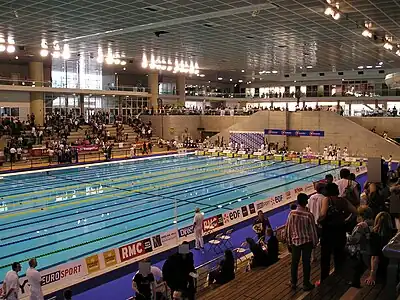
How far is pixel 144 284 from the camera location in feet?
16.2

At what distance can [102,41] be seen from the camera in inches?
800

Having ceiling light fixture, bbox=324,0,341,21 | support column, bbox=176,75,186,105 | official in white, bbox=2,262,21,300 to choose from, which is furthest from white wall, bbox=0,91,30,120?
official in white, bbox=2,262,21,300

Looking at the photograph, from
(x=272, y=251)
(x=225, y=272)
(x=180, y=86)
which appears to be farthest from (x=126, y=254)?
(x=180, y=86)

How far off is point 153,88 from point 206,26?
2089cm

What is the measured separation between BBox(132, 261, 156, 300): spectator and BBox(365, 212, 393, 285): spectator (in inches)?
96.5

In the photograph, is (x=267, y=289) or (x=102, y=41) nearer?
(x=267, y=289)

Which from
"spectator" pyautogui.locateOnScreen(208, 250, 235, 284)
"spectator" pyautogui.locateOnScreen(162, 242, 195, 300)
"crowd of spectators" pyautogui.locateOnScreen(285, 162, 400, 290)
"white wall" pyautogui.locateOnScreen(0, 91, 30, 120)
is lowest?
"spectator" pyautogui.locateOnScreen(208, 250, 235, 284)

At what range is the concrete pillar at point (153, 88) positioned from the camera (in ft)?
121

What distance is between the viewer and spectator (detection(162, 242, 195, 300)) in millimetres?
4594

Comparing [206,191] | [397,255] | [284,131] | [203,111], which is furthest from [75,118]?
[397,255]

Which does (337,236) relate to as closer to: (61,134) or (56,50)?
(56,50)

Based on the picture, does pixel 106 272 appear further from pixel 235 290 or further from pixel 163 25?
pixel 163 25

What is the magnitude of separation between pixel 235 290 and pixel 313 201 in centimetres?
201

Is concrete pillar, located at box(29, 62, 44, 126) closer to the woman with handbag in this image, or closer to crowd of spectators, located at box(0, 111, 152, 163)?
crowd of spectators, located at box(0, 111, 152, 163)
